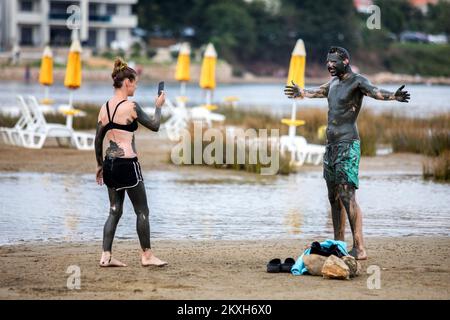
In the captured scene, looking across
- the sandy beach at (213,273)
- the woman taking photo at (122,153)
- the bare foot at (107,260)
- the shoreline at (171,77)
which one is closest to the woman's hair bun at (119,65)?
the woman taking photo at (122,153)

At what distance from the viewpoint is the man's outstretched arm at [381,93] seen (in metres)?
10.2

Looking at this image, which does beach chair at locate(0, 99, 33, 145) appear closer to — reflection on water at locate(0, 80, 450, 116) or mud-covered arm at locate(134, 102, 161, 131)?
reflection on water at locate(0, 80, 450, 116)

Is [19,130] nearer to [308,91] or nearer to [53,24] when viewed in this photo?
[308,91]

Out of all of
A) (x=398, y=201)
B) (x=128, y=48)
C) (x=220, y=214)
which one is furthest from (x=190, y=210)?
(x=128, y=48)

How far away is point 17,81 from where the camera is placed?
83.6 metres

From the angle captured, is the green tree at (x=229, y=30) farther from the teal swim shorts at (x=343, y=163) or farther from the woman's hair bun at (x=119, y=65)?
the woman's hair bun at (x=119, y=65)

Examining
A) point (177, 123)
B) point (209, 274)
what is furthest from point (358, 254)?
point (177, 123)

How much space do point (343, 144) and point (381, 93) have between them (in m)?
0.58

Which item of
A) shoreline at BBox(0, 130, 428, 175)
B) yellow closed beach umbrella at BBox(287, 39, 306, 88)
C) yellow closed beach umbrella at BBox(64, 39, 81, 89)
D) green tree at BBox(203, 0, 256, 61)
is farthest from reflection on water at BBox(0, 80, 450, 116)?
green tree at BBox(203, 0, 256, 61)

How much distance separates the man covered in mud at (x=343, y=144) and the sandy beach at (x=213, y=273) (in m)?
0.43

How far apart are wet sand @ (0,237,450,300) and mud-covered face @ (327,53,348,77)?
1.69 metres

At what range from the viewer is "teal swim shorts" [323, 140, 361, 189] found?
1058 centimetres

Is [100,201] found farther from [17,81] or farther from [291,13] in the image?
[291,13]

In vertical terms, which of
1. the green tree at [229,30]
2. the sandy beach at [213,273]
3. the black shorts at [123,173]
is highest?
the green tree at [229,30]
